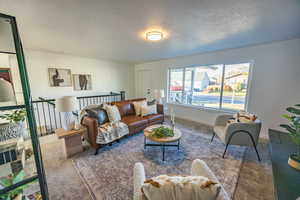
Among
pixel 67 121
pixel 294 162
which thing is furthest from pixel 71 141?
pixel 294 162

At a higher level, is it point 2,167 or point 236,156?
point 2,167

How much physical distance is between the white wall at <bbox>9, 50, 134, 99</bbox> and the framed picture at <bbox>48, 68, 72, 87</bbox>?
4.1 inches

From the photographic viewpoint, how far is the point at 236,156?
221 cm

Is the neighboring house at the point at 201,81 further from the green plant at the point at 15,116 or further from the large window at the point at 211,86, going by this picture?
the green plant at the point at 15,116

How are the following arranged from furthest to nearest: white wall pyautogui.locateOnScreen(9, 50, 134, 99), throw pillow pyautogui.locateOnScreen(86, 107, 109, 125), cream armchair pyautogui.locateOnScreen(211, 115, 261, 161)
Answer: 1. white wall pyautogui.locateOnScreen(9, 50, 134, 99)
2. throw pillow pyautogui.locateOnScreen(86, 107, 109, 125)
3. cream armchair pyautogui.locateOnScreen(211, 115, 261, 161)

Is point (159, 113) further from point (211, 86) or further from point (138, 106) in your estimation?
point (211, 86)

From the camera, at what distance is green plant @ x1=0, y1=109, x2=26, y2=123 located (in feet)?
2.88

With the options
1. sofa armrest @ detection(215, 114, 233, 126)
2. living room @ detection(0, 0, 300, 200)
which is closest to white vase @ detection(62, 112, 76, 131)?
living room @ detection(0, 0, 300, 200)

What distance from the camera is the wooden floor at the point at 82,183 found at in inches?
58.0

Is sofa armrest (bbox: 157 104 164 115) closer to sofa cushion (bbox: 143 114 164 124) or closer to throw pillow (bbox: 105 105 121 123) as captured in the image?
sofa cushion (bbox: 143 114 164 124)

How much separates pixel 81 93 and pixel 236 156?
5.04 meters

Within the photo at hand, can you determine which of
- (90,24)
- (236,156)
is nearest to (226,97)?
(236,156)

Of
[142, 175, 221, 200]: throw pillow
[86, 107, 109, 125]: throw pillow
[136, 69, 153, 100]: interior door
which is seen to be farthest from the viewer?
[136, 69, 153, 100]: interior door

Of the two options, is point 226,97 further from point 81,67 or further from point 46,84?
point 46,84
